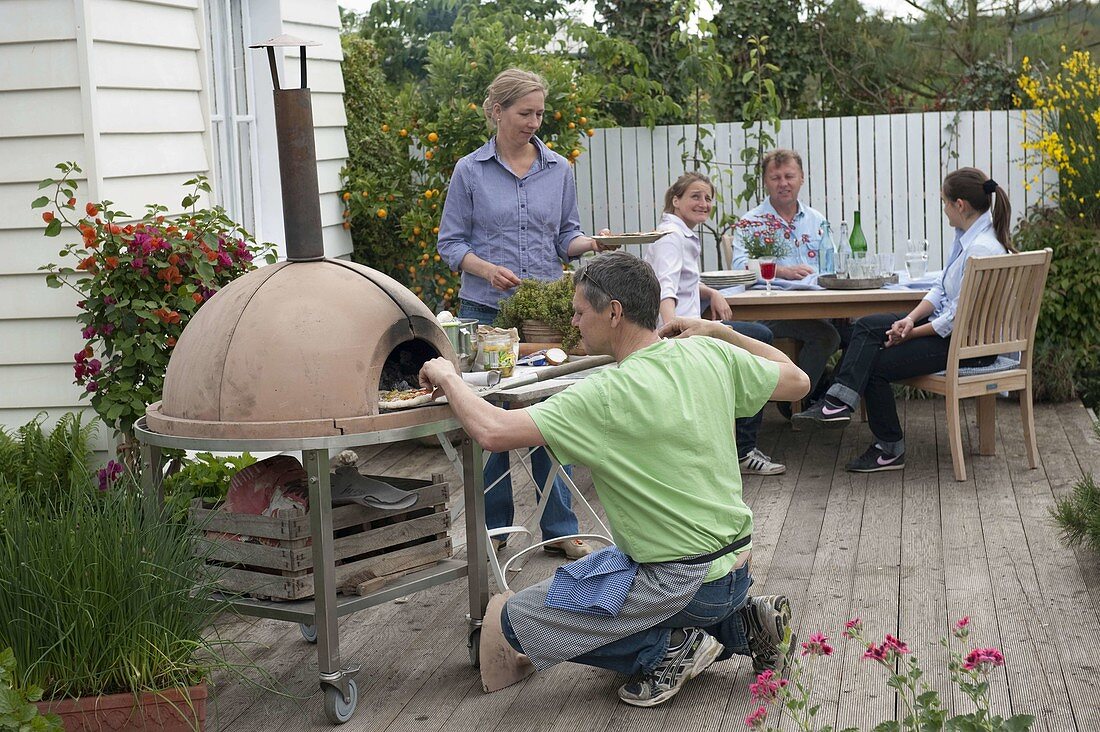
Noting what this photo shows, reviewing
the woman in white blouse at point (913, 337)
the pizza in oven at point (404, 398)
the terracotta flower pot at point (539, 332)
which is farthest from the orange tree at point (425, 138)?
the pizza in oven at point (404, 398)

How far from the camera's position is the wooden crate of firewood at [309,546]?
13.1 ft

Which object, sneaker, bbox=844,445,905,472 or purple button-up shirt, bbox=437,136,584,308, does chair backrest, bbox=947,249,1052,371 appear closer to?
sneaker, bbox=844,445,905,472

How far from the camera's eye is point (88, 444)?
5570 millimetres

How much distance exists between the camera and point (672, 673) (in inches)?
155

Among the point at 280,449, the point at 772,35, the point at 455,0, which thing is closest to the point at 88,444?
the point at 280,449

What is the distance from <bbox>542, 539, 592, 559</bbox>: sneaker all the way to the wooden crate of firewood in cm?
110

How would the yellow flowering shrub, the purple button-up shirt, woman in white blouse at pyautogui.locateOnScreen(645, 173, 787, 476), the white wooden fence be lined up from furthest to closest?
the white wooden fence → the yellow flowering shrub → woman in white blouse at pyautogui.locateOnScreen(645, 173, 787, 476) → the purple button-up shirt

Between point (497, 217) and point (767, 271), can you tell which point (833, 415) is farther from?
point (497, 217)

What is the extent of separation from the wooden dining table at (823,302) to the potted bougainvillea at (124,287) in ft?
9.89

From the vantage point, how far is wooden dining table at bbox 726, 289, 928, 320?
22.9 ft

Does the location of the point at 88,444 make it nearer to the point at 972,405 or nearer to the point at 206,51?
the point at 206,51

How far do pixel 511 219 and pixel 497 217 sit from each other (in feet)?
0.20

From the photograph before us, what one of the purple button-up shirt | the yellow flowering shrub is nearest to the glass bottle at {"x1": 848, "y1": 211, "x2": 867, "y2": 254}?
the yellow flowering shrub

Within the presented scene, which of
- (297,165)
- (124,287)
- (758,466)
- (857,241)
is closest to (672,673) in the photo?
(297,165)
